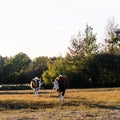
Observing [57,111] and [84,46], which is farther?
[84,46]

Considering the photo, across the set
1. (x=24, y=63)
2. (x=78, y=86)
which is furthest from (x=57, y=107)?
(x=24, y=63)


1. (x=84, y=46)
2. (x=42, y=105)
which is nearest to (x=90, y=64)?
(x=84, y=46)

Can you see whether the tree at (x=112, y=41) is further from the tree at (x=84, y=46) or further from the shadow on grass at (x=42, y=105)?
the shadow on grass at (x=42, y=105)

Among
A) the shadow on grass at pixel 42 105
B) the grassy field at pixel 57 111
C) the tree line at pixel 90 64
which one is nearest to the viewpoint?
the grassy field at pixel 57 111

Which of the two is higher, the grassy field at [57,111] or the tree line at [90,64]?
the tree line at [90,64]

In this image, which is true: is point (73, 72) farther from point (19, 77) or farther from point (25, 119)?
point (25, 119)

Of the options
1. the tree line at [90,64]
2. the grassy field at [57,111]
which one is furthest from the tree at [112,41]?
the grassy field at [57,111]

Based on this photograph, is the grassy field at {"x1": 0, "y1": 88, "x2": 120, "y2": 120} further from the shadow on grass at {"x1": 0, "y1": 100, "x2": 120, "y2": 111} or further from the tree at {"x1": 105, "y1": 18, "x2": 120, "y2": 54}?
the tree at {"x1": 105, "y1": 18, "x2": 120, "y2": 54}

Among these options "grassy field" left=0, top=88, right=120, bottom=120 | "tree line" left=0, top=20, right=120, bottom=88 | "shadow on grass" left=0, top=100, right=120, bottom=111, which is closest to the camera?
"grassy field" left=0, top=88, right=120, bottom=120

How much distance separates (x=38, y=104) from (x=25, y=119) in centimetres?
883

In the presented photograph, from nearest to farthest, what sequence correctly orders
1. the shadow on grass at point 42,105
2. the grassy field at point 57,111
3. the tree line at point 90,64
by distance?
the grassy field at point 57,111 < the shadow on grass at point 42,105 < the tree line at point 90,64

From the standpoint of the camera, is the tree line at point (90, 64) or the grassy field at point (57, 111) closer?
the grassy field at point (57, 111)

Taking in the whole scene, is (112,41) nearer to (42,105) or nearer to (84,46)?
(84,46)

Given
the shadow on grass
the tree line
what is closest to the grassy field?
the shadow on grass
